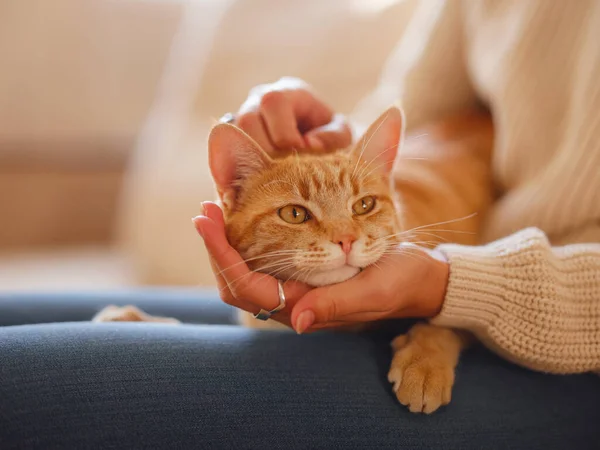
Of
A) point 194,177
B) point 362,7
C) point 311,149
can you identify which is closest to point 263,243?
point 311,149

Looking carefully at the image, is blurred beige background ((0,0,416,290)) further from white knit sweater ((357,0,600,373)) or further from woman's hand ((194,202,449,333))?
woman's hand ((194,202,449,333))

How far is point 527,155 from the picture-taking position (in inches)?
52.4

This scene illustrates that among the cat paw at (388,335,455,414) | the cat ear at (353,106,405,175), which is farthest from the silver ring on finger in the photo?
the cat ear at (353,106,405,175)

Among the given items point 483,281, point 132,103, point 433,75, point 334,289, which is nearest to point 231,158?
point 334,289

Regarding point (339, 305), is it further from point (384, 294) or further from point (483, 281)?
point (483, 281)

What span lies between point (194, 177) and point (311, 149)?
1436mm

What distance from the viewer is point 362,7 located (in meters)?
2.64

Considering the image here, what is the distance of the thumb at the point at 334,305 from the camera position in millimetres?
857

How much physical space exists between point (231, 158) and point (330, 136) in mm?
254

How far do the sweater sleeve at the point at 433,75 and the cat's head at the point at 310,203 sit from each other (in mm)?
410

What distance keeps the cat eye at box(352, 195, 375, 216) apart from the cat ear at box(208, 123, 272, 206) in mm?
186

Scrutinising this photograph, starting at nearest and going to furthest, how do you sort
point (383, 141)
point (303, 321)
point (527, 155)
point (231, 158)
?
point (303, 321)
point (231, 158)
point (383, 141)
point (527, 155)

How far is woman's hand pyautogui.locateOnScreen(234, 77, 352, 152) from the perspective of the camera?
1.13 meters

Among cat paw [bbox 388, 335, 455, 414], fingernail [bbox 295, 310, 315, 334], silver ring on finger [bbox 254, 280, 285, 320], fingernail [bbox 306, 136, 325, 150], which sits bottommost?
cat paw [bbox 388, 335, 455, 414]
